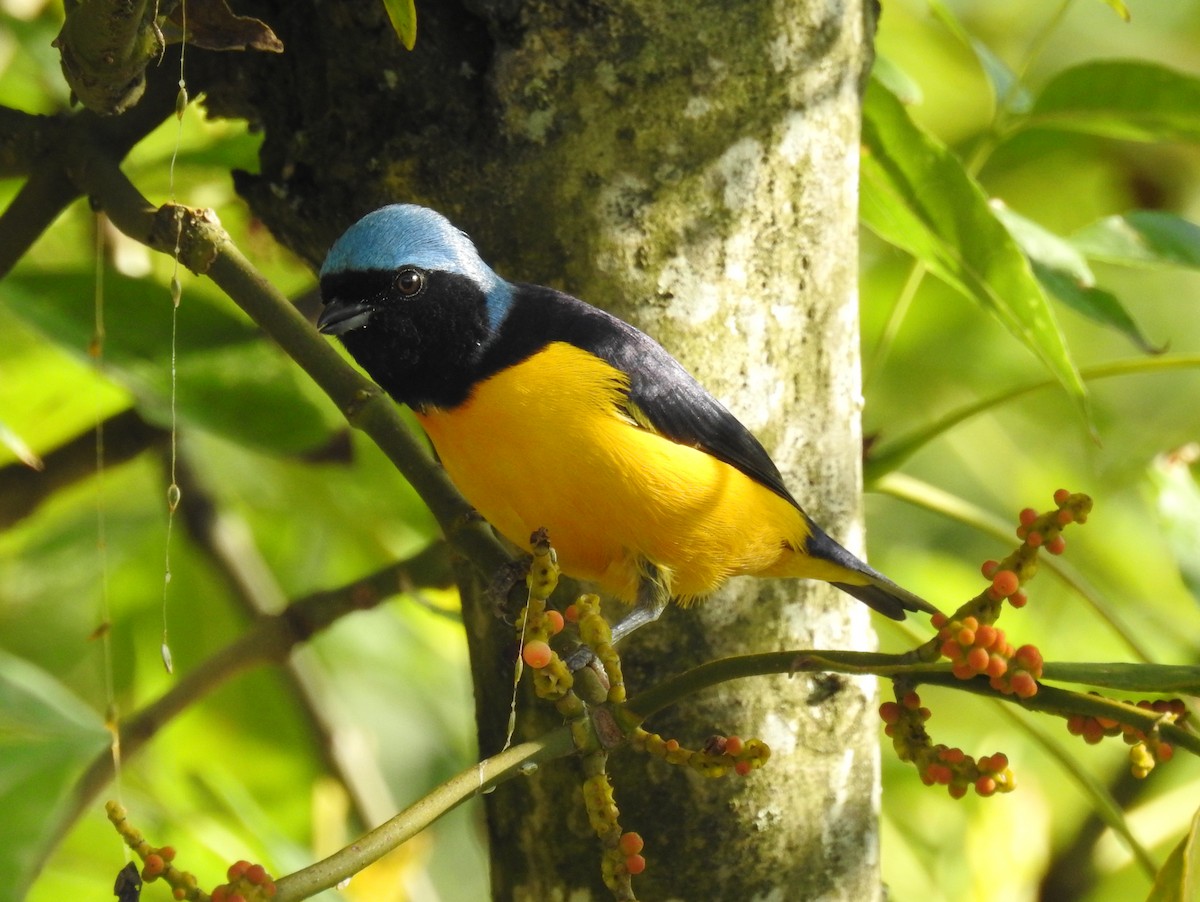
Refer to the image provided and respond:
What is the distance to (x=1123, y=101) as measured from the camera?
323cm

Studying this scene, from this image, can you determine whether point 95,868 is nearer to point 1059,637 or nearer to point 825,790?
point 825,790

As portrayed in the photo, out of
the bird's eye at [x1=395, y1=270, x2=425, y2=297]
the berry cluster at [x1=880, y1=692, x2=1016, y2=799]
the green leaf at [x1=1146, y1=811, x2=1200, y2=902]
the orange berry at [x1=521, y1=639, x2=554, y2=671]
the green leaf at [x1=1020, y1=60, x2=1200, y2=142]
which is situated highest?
the green leaf at [x1=1020, y1=60, x2=1200, y2=142]

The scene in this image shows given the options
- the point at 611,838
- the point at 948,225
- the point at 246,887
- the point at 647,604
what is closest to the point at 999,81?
the point at 948,225

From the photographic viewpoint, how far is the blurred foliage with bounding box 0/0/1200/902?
2936 millimetres

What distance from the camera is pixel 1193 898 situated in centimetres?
167

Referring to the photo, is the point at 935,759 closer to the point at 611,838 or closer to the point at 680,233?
the point at 611,838

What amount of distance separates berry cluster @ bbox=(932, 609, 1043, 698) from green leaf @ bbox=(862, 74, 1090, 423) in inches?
42.1

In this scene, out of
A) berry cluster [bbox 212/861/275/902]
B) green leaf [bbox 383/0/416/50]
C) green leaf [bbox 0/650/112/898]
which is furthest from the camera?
green leaf [bbox 0/650/112/898]

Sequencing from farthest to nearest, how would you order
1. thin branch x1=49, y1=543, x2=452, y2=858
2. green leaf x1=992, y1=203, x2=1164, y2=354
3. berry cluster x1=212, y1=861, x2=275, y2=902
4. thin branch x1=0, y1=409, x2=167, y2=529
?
thin branch x1=0, y1=409, x2=167, y2=529 → thin branch x1=49, y1=543, x2=452, y2=858 → green leaf x1=992, y1=203, x2=1164, y2=354 → berry cluster x1=212, y1=861, x2=275, y2=902

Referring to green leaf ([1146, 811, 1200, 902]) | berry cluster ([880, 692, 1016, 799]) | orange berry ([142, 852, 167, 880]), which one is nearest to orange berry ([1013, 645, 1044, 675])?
berry cluster ([880, 692, 1016, 799])

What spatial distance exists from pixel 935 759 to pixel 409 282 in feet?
4.67

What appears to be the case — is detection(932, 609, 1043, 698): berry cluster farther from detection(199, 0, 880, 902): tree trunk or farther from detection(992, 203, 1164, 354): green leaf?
detection(992, 203, 1164, 354): green leaf

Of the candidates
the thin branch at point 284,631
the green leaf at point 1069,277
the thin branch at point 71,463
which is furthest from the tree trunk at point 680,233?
the thin branch at point 71,463

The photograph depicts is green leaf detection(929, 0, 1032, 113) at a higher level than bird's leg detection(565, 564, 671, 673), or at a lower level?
→ higher
